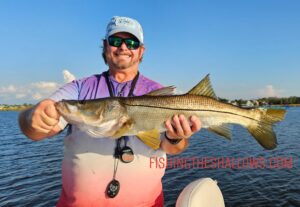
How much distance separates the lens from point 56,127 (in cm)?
387

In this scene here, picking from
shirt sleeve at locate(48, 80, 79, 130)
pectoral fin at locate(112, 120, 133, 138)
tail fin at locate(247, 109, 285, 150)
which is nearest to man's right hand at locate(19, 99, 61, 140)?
shirt sleeve at locate(48, 80, 79, 130)

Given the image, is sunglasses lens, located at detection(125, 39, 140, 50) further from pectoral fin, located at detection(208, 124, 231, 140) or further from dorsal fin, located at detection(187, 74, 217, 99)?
pectoral fin, located at detection(208, 124, 231, 140)

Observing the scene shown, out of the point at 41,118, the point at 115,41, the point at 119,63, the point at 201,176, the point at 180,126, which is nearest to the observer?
the point at 41,118

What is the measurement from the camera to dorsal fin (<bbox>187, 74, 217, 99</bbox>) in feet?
14.6

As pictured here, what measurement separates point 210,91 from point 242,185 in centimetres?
972

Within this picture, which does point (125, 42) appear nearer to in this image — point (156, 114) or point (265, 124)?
point (156, 114)

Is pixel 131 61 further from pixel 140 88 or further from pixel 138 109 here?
pixel 138 109

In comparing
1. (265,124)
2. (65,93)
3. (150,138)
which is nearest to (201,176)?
(265,124)

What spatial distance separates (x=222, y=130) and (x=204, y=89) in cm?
67

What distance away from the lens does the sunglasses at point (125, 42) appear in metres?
4.47

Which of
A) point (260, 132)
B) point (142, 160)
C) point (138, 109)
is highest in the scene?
point (138, 109)

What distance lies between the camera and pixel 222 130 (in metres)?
4.49

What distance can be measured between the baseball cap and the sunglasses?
74 millimetres

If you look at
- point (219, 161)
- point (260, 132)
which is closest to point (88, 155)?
point (260, 132)
